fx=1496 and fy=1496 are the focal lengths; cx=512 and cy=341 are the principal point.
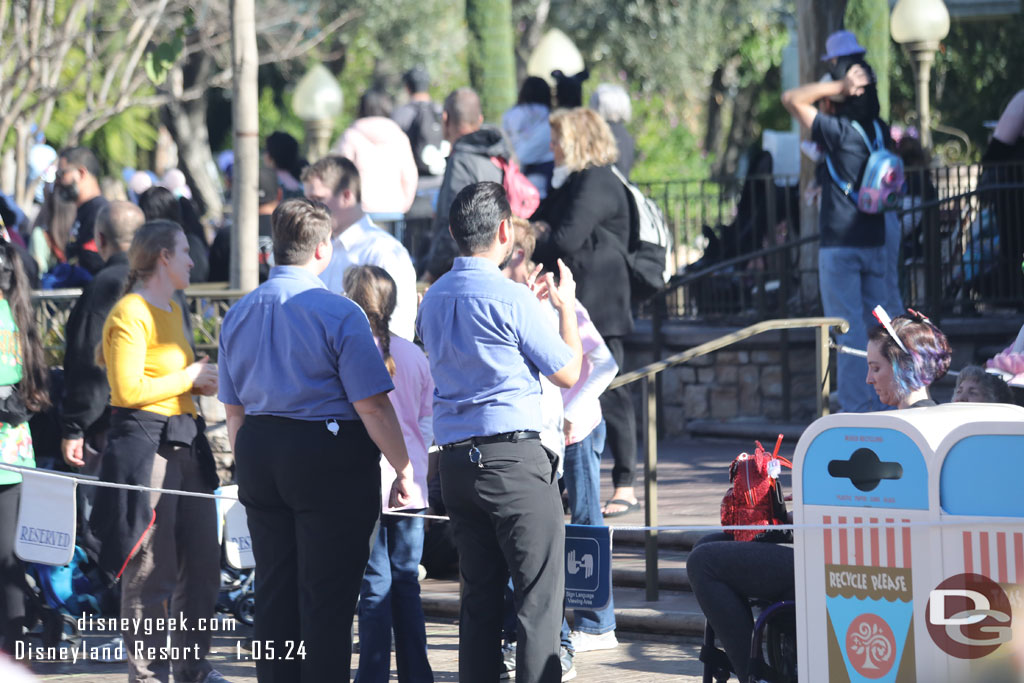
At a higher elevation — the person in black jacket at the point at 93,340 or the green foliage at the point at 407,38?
the green foliage at the point at 407,38

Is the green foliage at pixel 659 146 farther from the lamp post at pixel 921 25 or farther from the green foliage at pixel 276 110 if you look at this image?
the lamp post at pixel 921 25

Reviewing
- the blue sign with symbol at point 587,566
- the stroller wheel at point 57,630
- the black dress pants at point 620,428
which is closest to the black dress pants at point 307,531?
the blue sign with symbol at point 587,566

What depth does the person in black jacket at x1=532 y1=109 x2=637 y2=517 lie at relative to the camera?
7203 millimetres

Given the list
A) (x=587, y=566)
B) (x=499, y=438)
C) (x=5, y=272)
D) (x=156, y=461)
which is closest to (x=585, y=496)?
(x=587, y=566)

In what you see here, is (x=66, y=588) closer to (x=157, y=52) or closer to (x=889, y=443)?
(x=157, y=52)

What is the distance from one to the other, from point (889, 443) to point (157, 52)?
19.4 ft

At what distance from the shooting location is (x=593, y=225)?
727cm

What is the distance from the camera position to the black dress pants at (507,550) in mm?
4906

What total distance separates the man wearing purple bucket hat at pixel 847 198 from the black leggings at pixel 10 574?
4.45 meters

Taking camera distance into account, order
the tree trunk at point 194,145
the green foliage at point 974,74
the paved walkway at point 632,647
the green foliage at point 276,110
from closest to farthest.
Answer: the paved walkway at point 632,647 → the green foliage at point 974,74 → the tree trunk at point 194,145 → the green foliage at point 276,110

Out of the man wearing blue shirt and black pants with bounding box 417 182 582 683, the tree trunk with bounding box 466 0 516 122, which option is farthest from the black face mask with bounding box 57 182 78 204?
the tree trunk with bounding box 466 0 516 122

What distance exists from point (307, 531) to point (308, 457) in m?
0.25

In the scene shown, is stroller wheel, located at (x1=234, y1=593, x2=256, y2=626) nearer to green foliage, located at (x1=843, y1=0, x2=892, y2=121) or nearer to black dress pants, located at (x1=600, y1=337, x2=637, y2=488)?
black dress pants, located at (x1=600, y1=337, x2=637, y2=488)

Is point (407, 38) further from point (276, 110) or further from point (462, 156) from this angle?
point (462, 156)
